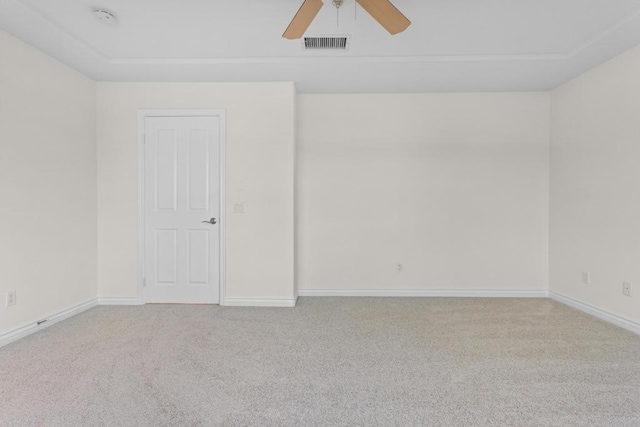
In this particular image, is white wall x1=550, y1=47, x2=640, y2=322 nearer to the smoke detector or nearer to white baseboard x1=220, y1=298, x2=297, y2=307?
white baseboard x1=220, y1=298, x2=297, y2=307

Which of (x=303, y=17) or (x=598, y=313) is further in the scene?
(x=598, y=313)

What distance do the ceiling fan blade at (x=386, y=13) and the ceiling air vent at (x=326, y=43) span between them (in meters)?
0.76

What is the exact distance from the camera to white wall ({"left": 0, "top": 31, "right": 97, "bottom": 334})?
8.58ft

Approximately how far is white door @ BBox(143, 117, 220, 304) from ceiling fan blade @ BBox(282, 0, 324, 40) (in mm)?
1782

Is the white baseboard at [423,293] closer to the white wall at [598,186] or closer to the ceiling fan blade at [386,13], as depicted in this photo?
the white wall at [598,186]

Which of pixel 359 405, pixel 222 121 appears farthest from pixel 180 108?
pixel 359 405

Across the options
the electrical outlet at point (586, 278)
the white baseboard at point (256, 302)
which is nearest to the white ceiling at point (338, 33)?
the electrical outlet at point (586, 278)

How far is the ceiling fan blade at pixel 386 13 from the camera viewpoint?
→ 5.87 feet

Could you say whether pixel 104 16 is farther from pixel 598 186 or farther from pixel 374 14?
pixel 598 186

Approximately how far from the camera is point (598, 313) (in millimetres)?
3174

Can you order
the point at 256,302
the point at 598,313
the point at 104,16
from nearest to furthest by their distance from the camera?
the point at 104,16
the point at 598,313
the point at 256,302

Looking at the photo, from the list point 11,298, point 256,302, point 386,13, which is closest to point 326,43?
point 386,13

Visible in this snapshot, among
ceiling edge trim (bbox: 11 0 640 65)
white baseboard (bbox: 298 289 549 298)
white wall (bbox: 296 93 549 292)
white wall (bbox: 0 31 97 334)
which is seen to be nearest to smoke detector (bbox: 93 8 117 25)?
ceiling edge trim (bbox: 11 0 640 65)

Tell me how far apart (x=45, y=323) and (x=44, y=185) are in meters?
1.22
